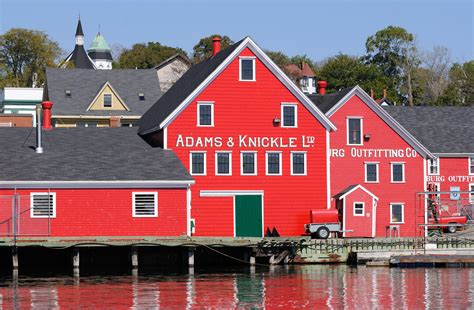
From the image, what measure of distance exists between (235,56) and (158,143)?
6422mm

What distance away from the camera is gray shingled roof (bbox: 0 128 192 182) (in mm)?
57312

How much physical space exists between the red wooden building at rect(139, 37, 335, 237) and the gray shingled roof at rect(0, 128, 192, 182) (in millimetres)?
1932

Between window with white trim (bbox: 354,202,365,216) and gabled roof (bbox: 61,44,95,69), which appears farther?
gabled roof (bbox: 61,44,95,69)

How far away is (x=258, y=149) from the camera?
2454 inches

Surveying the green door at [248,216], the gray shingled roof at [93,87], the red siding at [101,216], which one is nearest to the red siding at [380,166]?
the green door at [248,216]

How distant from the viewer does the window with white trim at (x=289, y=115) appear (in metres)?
62.9

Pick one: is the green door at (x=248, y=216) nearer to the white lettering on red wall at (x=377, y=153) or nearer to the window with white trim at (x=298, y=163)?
the window with white trim at (x=298, y=163)

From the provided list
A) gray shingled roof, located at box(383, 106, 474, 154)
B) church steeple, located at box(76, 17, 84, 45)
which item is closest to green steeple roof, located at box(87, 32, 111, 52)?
church steeple, located at box(76, 17, 84, 45)

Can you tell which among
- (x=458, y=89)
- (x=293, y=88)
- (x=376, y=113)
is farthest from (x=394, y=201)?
(x=458, y=89)

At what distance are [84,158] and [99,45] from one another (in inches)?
5392

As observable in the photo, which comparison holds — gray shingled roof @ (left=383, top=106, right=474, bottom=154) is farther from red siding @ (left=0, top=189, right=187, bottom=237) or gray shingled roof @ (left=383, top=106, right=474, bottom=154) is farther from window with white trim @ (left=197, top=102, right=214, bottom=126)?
red siding @ (left=0, top=189, right=187, bottom=237)

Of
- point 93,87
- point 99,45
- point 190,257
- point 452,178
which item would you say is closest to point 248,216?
point 190,257

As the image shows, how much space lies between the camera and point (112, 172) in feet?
190

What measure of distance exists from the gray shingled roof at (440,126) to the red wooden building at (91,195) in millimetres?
24671
